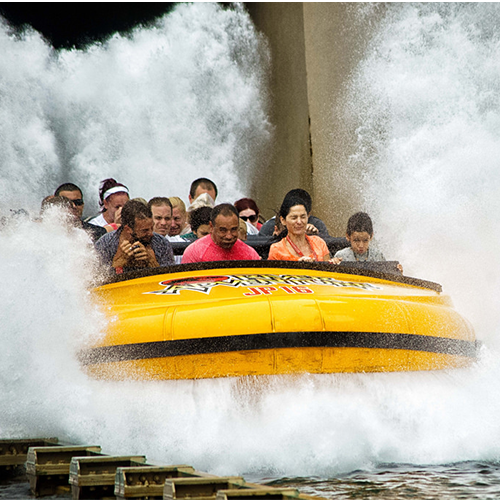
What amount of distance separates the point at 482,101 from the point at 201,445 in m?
9.08

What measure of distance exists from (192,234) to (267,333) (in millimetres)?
2626

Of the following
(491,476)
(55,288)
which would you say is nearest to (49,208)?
(55,288)

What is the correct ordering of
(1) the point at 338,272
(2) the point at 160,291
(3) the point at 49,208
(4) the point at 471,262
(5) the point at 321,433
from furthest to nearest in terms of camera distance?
(4) the point at 471,262 < (3) the point at 49,208 < (1) the point at 338,272 < (2) the point at 160,291 < (5) the point at 321,433

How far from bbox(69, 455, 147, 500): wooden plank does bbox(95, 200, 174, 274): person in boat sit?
5.22 feet

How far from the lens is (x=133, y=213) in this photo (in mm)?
4664

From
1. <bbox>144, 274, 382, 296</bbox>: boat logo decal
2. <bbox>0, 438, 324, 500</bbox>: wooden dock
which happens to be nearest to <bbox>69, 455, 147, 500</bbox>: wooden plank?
<bbox>0, 438, 324, 500</bbox>: wooden dock

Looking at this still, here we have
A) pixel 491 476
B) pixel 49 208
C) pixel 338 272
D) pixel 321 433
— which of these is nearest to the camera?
pixel 491 476

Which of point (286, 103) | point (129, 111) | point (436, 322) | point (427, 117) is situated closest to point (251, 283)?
point (436, 322)

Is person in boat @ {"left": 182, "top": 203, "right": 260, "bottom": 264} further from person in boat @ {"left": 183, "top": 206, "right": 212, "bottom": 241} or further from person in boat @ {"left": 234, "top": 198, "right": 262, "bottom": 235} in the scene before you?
person in boat @ {"left": 234, "top": 198, "right": 262, "bottom": 235}

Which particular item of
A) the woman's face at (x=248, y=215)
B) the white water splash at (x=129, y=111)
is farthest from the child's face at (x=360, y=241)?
the white water splash at (x=129, y=111)

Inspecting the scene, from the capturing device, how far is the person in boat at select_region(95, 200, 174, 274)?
466 cm

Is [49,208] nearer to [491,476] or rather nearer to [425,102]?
[491,476]

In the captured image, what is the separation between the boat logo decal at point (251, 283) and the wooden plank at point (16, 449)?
88 cm

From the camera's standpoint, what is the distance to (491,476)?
333 cm
